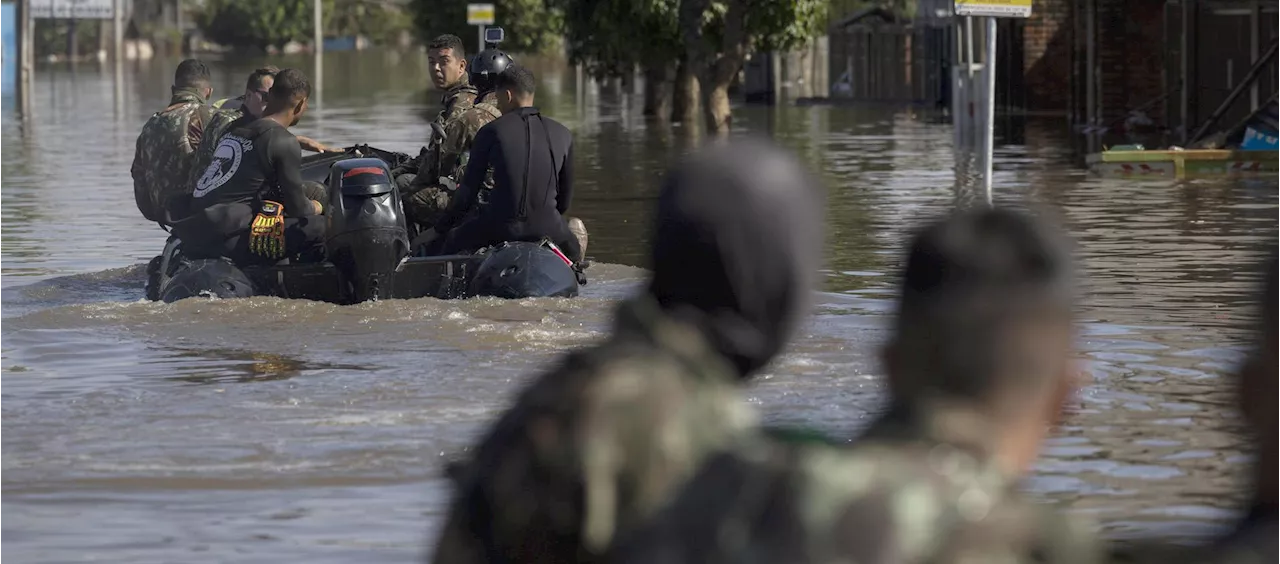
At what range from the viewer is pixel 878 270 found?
15102mm

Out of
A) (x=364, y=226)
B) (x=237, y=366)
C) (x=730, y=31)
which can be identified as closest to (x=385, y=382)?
(x=237, y=366)

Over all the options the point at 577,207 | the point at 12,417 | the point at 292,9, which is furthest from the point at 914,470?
the point at 292,9

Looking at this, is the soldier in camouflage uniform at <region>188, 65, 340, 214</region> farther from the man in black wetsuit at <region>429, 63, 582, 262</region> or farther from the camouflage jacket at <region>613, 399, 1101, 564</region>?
the camouflage jacket at <region>613, 399, 1101, 564</region>

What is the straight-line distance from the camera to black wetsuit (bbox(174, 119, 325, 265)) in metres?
12.7

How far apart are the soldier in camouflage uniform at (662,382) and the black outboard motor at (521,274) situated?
9.49m

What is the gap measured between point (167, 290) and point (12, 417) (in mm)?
3471

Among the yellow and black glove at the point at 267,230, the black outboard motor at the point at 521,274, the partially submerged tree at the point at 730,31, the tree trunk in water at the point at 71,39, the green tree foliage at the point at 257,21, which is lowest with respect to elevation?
the black outboard motor at the point at 521,274

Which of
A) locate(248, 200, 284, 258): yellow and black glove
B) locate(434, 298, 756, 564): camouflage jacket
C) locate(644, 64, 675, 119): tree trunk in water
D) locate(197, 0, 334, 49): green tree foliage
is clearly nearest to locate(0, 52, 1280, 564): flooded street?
locate(434, 298, 756, 564): camouflage jacket

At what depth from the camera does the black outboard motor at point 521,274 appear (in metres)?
12.5

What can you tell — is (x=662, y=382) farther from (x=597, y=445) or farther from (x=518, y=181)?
(x=518, y=181)

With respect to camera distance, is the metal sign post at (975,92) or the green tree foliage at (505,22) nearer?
the metal sign post at (975,92)

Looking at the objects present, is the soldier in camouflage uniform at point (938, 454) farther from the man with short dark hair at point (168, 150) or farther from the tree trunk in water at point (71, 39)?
the tree trunk in water at point (71, 39)

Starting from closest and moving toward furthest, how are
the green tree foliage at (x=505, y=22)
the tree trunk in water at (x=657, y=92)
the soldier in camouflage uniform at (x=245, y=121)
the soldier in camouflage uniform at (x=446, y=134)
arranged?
the soldier in camouflage uniform at (x=245, y=121), the soldier in camouflage uniform at (x=446, y=134), the tree trunk in water at (x=657, y=92), the green tree foliage at (x=505, y=22)

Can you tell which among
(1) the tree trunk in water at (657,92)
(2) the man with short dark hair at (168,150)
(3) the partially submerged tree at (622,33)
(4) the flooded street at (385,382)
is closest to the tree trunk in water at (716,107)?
(3) the partially submerged tree at (622,33)
